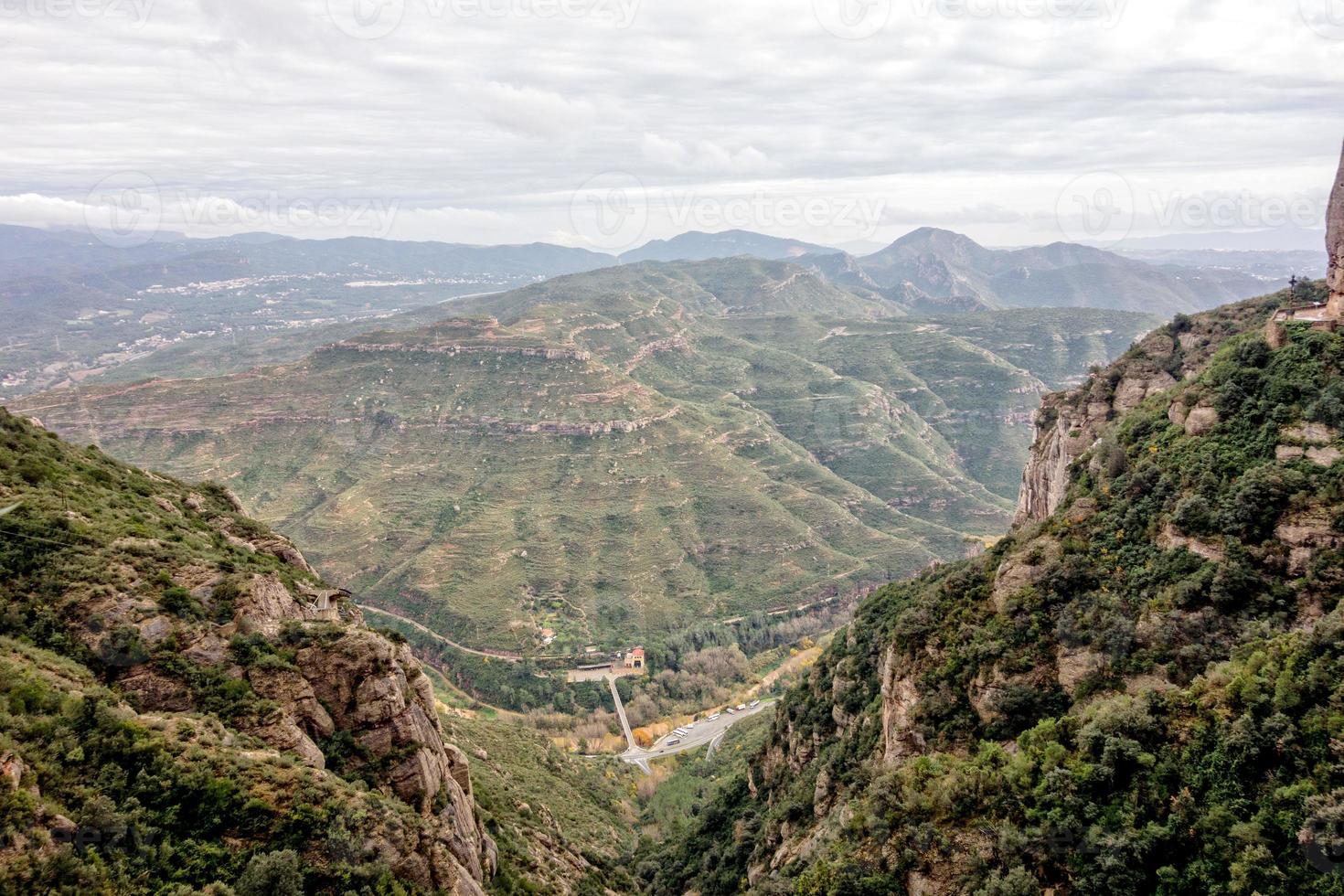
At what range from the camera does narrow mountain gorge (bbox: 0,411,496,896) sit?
21.0m

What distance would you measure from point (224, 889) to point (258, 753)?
5085 millimetres

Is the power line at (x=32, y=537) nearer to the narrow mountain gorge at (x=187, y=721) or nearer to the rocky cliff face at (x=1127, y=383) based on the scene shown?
the narrow mountain gorge at (x=187, y=721)

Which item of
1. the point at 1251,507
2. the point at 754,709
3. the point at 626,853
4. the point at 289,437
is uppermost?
the point at 1251,507

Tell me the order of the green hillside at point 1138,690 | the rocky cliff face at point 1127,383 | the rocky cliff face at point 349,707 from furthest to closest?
the rocky cliff face at point 1127,383
the rocky cliff face at point 349,707
the green hillside at point 1138,690

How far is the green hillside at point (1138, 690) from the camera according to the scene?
22.5 meters

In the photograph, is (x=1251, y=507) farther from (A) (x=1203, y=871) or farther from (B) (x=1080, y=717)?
(A) (x=1203, y=871)

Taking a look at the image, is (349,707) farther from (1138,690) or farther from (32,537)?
(1138,690)

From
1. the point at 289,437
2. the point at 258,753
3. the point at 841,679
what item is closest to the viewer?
the point at 258,753

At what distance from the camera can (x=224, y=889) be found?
858 inches

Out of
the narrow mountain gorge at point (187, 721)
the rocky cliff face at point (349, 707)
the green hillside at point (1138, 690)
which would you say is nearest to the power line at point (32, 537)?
the narrow mountain gorge at point (187, 721)

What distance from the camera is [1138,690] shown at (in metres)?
29.3

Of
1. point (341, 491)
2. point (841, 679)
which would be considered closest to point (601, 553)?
point (341, 491)

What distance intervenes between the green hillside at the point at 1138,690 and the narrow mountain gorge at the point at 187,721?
63.1 feet

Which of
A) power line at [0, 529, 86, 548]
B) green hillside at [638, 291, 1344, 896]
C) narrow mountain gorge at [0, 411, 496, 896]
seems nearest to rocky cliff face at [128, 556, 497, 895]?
narrow mountain gorge at [0, 411, 496, 896]
